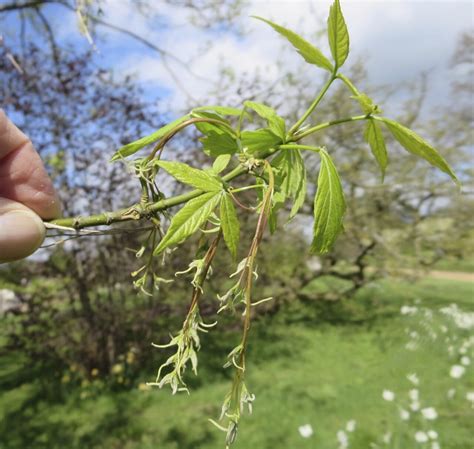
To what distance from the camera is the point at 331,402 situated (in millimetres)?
3887

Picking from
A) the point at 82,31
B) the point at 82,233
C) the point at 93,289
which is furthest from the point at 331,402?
the point at 82,233

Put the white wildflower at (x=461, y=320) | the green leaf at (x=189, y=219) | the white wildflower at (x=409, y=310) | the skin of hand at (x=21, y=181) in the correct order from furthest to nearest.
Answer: the white wildflower at (x=409, y=310)
the white wildflower at (x=461, y=320)
the skin of hand at (x=21, y=181)
the green leaf at (x=189, y=219)

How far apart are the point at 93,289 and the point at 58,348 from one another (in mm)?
673

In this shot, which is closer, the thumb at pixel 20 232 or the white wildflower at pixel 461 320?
the thumb at pixel 20 232

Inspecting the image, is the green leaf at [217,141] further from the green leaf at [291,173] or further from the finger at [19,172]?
the finger at [19,172]

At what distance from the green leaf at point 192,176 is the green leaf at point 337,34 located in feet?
0.76

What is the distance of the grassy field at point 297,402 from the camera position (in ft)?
10.8

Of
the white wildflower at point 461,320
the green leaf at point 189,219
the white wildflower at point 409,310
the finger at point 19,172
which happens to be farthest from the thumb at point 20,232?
the white wildflower at point 409,310

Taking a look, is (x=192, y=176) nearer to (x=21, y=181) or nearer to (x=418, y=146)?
(x=418, y=146)

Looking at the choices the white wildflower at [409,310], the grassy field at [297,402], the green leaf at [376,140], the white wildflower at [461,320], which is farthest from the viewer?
the white wildflower at [409,310]

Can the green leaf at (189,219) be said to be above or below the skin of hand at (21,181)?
below

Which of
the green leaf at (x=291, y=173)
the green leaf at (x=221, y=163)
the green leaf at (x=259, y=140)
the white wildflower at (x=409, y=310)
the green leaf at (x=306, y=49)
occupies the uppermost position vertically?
Result: the green leaf at (x=306, y=49)

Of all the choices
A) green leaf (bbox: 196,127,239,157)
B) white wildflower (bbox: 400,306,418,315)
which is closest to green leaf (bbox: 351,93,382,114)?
green leaf (bbox: 196,127,239,157)

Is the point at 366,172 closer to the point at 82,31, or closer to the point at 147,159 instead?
the point at 82,31
